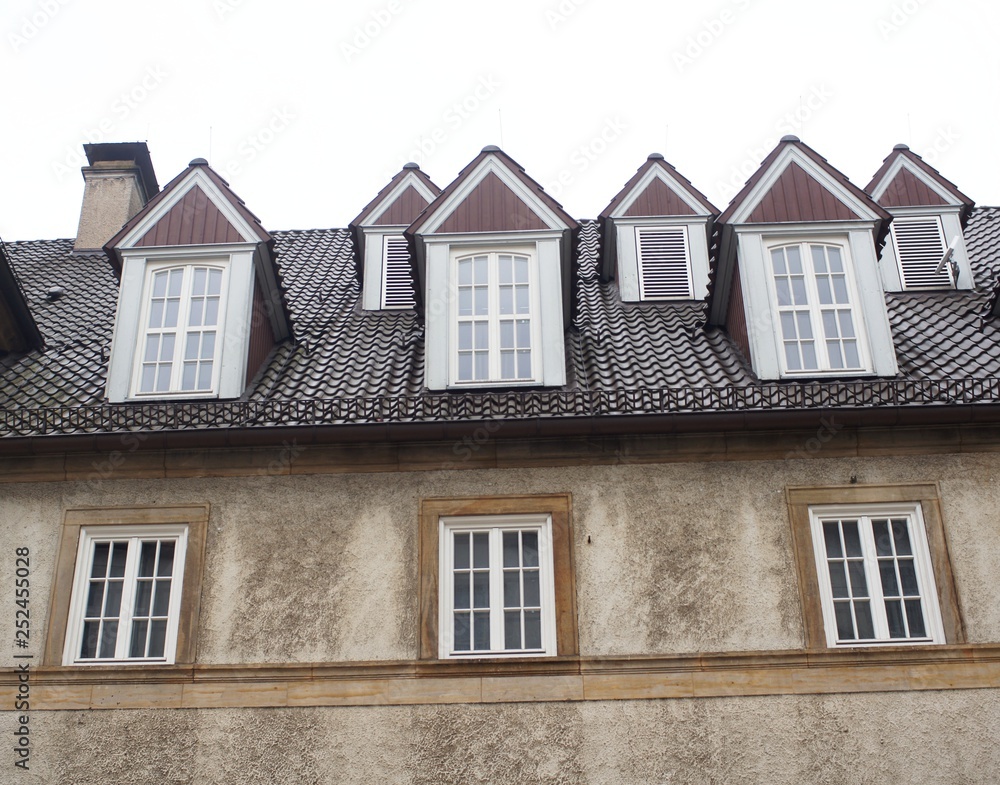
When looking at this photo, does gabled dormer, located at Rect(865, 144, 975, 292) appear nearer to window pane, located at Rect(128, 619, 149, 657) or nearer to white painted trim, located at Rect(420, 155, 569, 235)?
white painted trim, located at Rect(420, 155, 569, 235)

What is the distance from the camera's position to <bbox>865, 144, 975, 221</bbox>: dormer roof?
1712 cm

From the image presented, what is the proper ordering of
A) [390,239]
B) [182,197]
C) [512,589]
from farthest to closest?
[390,239] < [182,197] < [512,589]

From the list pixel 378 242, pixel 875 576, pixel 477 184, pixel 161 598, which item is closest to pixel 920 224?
pixel 477 184

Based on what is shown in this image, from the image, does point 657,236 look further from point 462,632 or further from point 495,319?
point 462,632

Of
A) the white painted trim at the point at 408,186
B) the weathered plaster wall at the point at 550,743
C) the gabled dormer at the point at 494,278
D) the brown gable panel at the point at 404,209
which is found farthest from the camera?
the white painted trim at the point at 408,186

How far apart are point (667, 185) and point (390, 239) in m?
4.53

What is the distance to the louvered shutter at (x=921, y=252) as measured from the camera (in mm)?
15938

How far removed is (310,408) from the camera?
11734 mm

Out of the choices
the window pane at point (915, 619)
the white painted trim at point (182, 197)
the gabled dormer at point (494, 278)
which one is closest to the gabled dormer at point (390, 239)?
the gabled dormer at point (494, 278)

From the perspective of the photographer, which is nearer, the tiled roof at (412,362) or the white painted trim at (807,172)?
the tiled roof at (412,362)

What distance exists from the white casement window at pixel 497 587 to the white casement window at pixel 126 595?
2877 mm

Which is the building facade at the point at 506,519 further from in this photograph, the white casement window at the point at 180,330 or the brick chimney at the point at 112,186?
the brick chimney at the point at 112,186

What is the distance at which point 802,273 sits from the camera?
13.0 meters

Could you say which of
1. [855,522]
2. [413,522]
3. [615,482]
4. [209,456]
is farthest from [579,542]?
[209,456]
